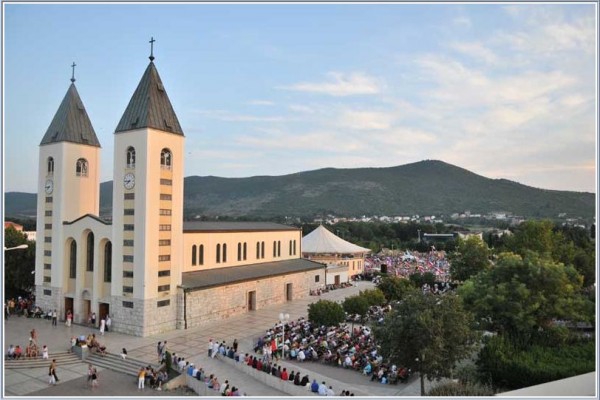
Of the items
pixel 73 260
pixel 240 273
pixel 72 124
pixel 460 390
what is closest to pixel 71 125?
pixel 72 124

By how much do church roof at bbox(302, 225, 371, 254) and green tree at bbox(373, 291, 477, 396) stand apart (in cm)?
3588

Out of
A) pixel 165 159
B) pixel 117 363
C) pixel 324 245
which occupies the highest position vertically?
pixel 165 159

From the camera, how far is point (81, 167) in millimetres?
31578

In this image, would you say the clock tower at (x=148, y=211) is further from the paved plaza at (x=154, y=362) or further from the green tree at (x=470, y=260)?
the green tree at (x=470, y=260)

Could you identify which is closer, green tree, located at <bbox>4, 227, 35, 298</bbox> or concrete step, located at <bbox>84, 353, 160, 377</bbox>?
concrete step, located at <bbox>84, 353, 160, 377</bbox>

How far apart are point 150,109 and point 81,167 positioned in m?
7.90

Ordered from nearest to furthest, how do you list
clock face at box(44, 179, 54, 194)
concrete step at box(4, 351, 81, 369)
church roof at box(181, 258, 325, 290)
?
1. concrete step at box(4, 351, 81, 369)
2. church roof at box(181, 258, 325, 290)
3. clock face at box(44, 179, 54, 194)

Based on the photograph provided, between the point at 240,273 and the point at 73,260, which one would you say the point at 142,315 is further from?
the point at 240,273

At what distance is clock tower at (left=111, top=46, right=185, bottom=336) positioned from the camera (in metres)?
26.2

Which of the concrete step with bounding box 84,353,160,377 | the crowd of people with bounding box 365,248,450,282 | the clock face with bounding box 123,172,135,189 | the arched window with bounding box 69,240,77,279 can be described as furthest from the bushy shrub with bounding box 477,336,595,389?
the crowd of people with bounding box 365,248,450,282

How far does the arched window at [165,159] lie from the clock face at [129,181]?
176cm

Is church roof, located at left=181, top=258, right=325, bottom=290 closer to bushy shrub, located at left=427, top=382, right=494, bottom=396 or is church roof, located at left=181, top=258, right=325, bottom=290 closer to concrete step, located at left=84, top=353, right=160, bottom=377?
concrete step, located at left=84, top=353, right=160, bottom=377

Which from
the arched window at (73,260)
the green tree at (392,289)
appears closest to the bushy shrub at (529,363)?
the green tree at (392,289)

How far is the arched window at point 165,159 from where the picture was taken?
2761 cm
